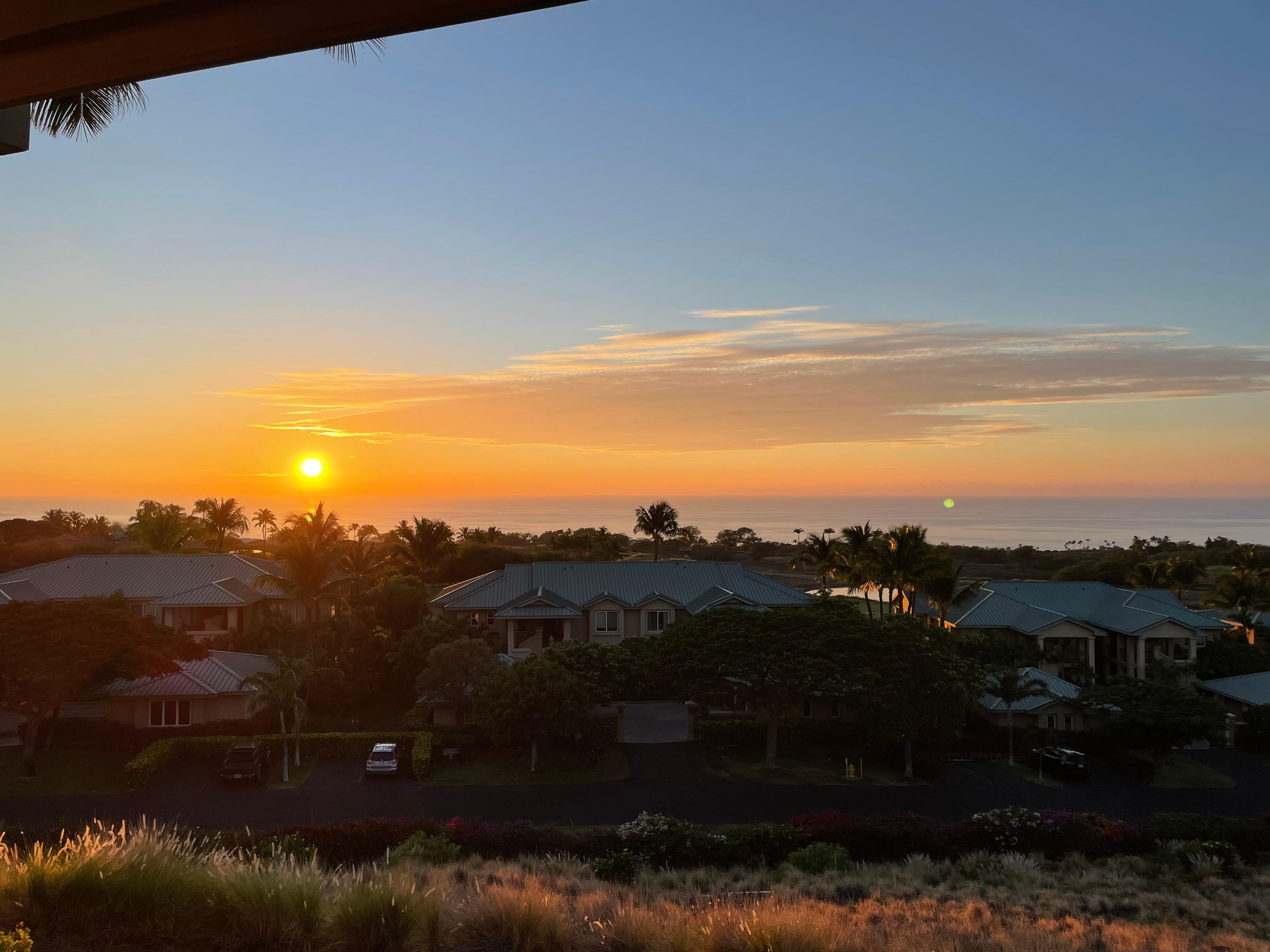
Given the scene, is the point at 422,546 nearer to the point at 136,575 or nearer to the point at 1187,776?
the point at 136,575

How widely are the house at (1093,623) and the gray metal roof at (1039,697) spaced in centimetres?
520

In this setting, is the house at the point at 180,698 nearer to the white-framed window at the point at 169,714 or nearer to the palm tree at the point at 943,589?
the white-framed window at the point at 169,714

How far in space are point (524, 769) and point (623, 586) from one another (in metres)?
17.5

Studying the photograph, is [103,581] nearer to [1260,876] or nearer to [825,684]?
[825,684]

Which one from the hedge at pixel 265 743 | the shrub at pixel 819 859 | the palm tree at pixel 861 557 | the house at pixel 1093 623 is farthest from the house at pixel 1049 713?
the hedge at pixel 265 743

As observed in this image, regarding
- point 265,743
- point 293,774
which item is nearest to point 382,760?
point 293,774

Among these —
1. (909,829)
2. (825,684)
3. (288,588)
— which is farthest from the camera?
(288,588)

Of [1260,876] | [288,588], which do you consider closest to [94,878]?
[1260,876]

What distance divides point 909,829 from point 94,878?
19.0 meters

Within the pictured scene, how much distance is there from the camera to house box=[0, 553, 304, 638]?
43344mm

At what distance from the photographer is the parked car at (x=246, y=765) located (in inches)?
1138

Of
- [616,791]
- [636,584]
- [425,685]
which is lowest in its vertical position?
[616,791]

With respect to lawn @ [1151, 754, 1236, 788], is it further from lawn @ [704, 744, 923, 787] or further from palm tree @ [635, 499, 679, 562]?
palm tree @ [635, 499, 679, 562]

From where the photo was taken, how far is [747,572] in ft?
171
